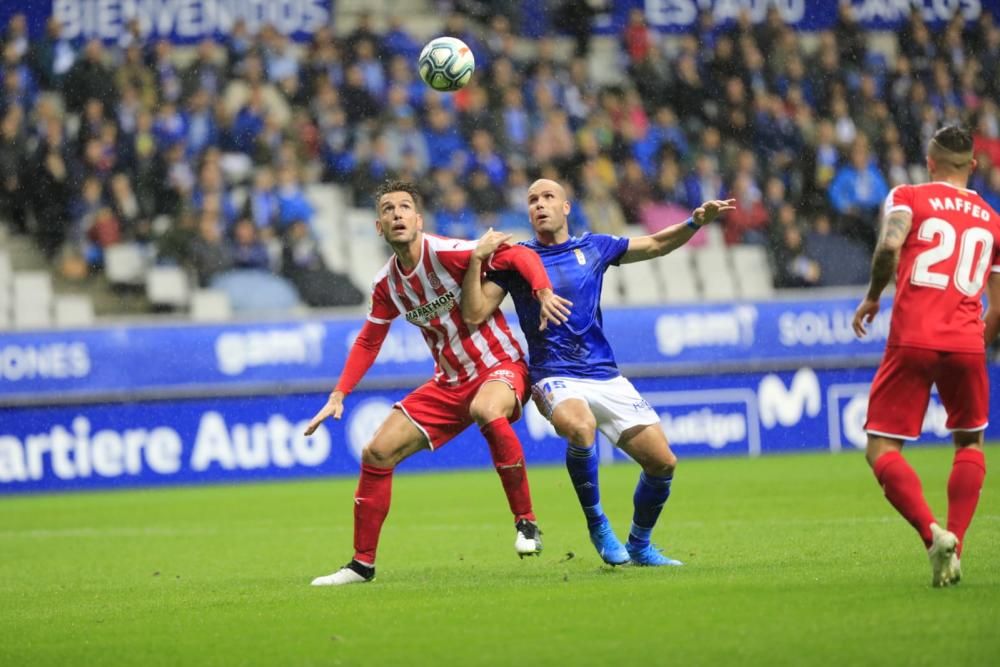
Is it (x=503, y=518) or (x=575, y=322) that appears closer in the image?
(x=575, y=322)

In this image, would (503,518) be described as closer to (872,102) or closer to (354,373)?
(354,373)

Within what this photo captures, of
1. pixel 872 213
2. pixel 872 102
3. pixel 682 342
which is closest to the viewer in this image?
pixel 682 342

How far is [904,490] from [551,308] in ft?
6.44

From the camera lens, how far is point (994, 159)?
21312 millimetres

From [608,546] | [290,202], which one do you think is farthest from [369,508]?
[290,202]

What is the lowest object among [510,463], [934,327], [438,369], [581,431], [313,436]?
[313,436]

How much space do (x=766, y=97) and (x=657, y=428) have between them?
14.3m

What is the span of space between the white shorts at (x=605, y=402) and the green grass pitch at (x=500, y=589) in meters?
0.74

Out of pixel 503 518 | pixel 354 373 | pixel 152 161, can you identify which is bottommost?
pixel 503 518

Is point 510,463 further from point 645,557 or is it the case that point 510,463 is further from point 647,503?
point 645,557

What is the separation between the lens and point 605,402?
7918 mm

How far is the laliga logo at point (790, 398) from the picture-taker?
1764 centimetres

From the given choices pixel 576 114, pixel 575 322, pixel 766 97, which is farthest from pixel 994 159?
pixel 575 322

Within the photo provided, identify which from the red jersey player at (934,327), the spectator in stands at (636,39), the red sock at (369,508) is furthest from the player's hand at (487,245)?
the spectator in stands at (636,39)
